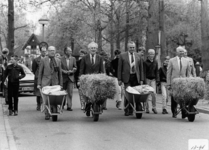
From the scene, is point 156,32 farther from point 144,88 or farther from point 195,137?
point 195,137

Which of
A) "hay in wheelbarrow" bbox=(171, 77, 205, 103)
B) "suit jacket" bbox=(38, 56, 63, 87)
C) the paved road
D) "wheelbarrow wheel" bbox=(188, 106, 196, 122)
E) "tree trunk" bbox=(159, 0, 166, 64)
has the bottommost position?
the paved road

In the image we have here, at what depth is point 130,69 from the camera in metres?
13.7

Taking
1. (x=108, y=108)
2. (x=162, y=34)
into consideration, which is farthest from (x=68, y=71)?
(x=162, y=34)

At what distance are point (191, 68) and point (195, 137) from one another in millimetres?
4214

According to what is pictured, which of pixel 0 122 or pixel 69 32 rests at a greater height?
pixel 69 32

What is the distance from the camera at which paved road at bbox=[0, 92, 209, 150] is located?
352 inches

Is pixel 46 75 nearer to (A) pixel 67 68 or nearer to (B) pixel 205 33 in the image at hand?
(A) pixel 67 68

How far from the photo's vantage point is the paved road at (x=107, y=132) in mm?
8938

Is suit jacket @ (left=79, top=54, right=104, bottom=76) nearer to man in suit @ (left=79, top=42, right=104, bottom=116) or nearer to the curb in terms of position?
man in suit @ (left=79, top=42, right=104, bottom=116)

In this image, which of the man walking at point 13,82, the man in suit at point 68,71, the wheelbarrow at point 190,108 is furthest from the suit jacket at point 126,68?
the man walking at point 13,82

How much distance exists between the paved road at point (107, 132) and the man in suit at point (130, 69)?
38.0 inches

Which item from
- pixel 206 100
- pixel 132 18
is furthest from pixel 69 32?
pixel 206 100

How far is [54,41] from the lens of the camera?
208ft

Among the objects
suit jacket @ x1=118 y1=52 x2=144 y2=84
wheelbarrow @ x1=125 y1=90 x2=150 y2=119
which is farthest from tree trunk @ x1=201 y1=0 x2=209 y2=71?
wheelbarrow @ x1=125 y1=90 x2=150 y2=119
